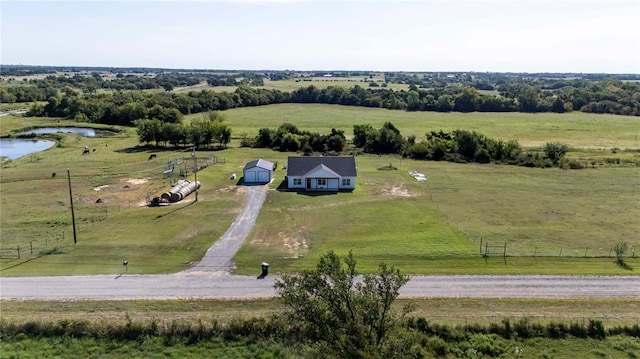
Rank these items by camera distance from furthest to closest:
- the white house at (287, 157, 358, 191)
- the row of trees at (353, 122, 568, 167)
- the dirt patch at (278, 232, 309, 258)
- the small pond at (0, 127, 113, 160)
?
the small pond at (0, 127, 113, 160), the row of trees at (353, 122, 568, 167), the white house at (287, 157, 358, 191), the dirt patch at (278, 232, 309, 258)

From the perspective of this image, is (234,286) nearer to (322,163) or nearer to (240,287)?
(240,287)

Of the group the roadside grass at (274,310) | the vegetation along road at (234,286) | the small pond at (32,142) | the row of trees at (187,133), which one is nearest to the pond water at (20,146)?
the small pond at (32,142)

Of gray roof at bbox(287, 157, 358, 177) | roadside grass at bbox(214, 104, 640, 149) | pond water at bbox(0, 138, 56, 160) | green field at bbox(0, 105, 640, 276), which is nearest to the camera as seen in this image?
green field at bbox(0, 105, 640, 276)

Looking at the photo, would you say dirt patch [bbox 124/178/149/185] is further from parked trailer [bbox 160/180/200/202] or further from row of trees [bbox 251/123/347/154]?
row of trees [bbox 251/123/347/154]

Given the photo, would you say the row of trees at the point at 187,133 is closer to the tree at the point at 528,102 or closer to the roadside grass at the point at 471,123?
the roadside grass at the point at 471,123

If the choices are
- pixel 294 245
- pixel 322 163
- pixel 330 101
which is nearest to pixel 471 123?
pixel 330 101

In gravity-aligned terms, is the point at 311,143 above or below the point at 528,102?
below

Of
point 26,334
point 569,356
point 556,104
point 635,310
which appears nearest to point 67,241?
point 26,334

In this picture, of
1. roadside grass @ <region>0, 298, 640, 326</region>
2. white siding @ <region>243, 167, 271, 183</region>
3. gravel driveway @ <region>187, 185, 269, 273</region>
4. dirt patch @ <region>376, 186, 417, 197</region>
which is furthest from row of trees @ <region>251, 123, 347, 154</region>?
roadside grass @ <region>0, 298, 640, 326</region>
